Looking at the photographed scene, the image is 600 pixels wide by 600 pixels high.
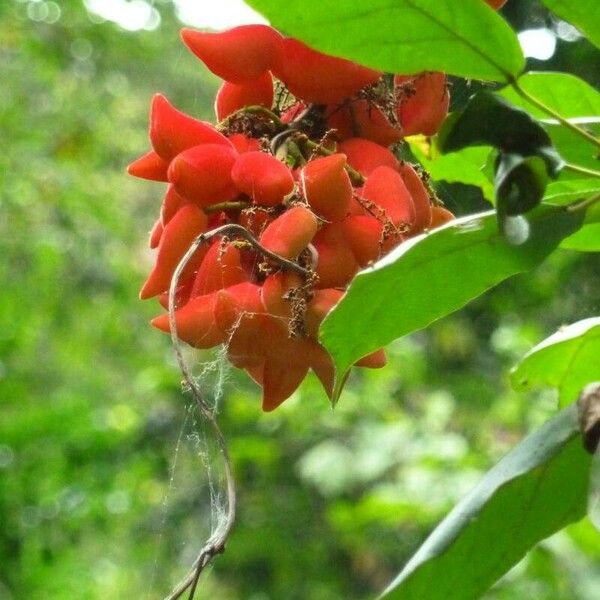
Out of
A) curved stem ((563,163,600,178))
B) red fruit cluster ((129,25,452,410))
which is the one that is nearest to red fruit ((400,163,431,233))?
red fruit cluster ((129,25,452,410))

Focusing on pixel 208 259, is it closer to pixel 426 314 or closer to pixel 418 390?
pixel 426 314

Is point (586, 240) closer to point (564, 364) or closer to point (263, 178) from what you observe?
point (564, 364)

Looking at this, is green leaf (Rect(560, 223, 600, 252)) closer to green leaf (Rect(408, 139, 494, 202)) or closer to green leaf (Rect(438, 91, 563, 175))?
green leaf (Rect(408, 139, 494, 202))

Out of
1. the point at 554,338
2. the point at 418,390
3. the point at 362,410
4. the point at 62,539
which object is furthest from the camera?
the point at 418,390

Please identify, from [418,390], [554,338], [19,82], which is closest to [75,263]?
[19,82]

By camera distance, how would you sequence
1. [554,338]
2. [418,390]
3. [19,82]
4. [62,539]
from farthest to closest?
[19,82], [418,390], [62,539], [554,338]

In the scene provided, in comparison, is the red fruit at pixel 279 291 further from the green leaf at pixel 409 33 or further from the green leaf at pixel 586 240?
the green leaf at pixel 586 240

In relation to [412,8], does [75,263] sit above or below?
below

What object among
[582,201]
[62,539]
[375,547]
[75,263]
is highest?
[582,201]
